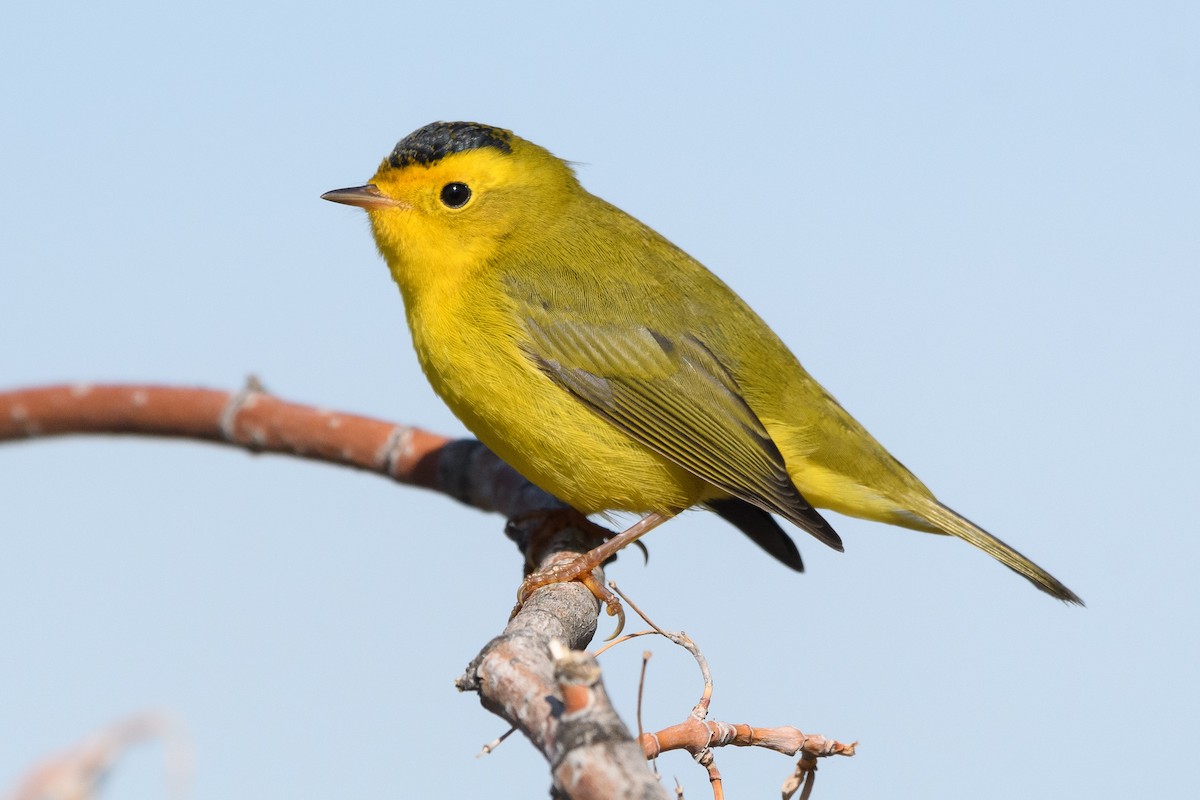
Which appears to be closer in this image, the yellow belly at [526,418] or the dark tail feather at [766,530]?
the yellow belly at [526,418]

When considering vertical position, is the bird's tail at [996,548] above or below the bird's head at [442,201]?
below

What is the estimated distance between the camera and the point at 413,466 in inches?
185

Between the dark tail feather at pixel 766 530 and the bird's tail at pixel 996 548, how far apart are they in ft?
1.83

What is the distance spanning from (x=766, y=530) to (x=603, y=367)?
1026 mm

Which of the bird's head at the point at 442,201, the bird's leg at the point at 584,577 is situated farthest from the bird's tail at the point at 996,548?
the bird's head at the point at 442,201

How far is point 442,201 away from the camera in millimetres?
4312

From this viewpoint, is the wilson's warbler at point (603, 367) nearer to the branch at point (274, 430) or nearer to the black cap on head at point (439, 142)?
the black cap on head at point (439, 142)

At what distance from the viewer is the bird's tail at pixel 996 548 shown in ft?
13.8

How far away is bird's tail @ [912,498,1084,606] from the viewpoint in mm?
4219

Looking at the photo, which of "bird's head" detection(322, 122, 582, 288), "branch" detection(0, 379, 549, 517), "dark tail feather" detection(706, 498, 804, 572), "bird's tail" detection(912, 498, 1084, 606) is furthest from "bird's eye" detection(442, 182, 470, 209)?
"bird's tail" detection(912, 498, 1084, 606)

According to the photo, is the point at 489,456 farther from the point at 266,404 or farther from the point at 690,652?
the point at 690,652

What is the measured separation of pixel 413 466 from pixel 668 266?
1.27 meters

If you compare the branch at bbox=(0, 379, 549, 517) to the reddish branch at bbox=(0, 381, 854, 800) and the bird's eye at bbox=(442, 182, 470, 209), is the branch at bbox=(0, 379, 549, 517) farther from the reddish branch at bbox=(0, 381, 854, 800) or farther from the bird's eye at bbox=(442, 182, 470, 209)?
Answer: the bird's eye at bbox=(442, 182, 470, 209)

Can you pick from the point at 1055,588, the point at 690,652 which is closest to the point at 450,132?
the point at 690,652
